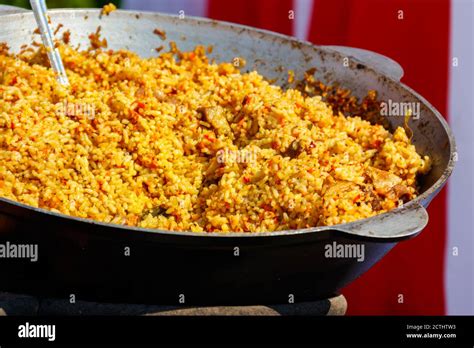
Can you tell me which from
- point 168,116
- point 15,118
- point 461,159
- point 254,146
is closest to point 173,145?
point 168,116

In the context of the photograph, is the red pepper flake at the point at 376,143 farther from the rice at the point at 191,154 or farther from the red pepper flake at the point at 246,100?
the red pepper flake at the point at 246,100

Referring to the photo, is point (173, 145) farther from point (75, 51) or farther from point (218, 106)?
point (75, 51)

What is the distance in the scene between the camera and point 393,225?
1.74 m

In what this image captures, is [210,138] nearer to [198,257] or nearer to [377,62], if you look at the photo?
[198,257]

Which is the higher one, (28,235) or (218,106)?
(218,106)

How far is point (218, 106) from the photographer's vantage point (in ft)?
8.04

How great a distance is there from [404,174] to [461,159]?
130 cm

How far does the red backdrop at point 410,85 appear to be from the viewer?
3.40m

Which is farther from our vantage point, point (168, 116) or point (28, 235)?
point (168, 116)
